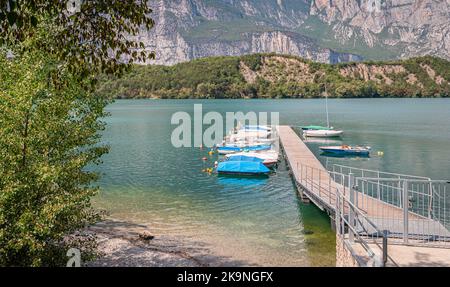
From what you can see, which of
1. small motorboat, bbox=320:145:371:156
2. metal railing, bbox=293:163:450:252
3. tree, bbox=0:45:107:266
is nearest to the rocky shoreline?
tree, bbox=0:45:107:266

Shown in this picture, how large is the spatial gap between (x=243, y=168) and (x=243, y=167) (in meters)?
0.11

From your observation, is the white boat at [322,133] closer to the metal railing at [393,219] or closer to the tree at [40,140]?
the metal railing at [393,219]

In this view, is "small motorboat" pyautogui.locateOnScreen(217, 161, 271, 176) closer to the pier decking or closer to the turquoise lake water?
the turquoise lake water

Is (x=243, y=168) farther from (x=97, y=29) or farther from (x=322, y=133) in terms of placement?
(x=322, y=133)

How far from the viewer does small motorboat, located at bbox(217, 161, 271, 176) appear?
41.4m

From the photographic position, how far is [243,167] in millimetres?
41969

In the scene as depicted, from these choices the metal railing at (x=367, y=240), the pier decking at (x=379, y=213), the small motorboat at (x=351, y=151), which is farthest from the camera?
→ the small motorboat at (x=351, y=151)

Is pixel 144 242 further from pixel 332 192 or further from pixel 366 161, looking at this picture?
pixel 366 161

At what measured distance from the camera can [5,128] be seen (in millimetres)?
12266

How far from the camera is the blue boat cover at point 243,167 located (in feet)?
136

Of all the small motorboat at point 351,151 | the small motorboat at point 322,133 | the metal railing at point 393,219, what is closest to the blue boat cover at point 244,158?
the small motorboat at point 351,151

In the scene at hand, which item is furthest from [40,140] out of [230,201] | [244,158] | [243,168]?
[244,158]
